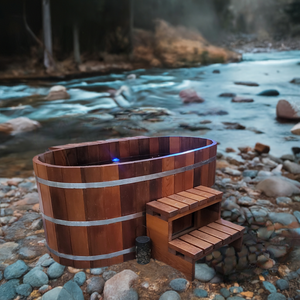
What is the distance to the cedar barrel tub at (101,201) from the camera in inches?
97.9

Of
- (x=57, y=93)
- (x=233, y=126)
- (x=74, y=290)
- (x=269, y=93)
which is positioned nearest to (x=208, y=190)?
(x=74, y=290)

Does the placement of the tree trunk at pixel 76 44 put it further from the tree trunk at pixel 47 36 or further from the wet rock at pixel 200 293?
the wet rock at pixel 200 293

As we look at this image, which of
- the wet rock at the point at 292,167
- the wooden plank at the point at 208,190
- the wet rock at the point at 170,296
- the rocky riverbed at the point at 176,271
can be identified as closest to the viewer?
the wet rock at the point at 170,296

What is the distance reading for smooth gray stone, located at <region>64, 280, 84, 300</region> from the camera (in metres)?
2.32

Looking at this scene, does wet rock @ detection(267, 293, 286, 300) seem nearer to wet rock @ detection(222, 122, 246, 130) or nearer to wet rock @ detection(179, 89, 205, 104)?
wet rock @ detection(222, 122, 246, 130)

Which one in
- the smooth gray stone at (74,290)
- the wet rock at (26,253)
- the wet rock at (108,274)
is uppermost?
the smooth gray stone at (74,290)

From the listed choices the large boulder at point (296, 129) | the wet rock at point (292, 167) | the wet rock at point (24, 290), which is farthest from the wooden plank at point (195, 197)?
the large boulder at point (296, 129)

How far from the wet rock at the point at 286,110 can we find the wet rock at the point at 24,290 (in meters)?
5.38

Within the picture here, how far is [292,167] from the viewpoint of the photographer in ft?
17.6

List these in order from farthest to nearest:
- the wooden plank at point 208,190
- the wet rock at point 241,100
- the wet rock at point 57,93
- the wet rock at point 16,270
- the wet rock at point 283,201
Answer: the wet rock at point 241,100
the wet rock at point 57,93
the wet rock at point 283,201
the wooden plank at point 208,190
the wet rock at point 16,270

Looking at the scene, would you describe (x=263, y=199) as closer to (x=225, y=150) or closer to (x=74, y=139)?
(x=225, y=150)

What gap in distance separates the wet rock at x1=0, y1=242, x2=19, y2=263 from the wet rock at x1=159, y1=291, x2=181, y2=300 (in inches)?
62.2

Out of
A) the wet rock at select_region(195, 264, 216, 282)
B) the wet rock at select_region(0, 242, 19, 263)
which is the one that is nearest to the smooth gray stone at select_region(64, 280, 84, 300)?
the wet rock at select_region(0, 242, 19, 263)

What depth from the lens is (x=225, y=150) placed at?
6062 mm
